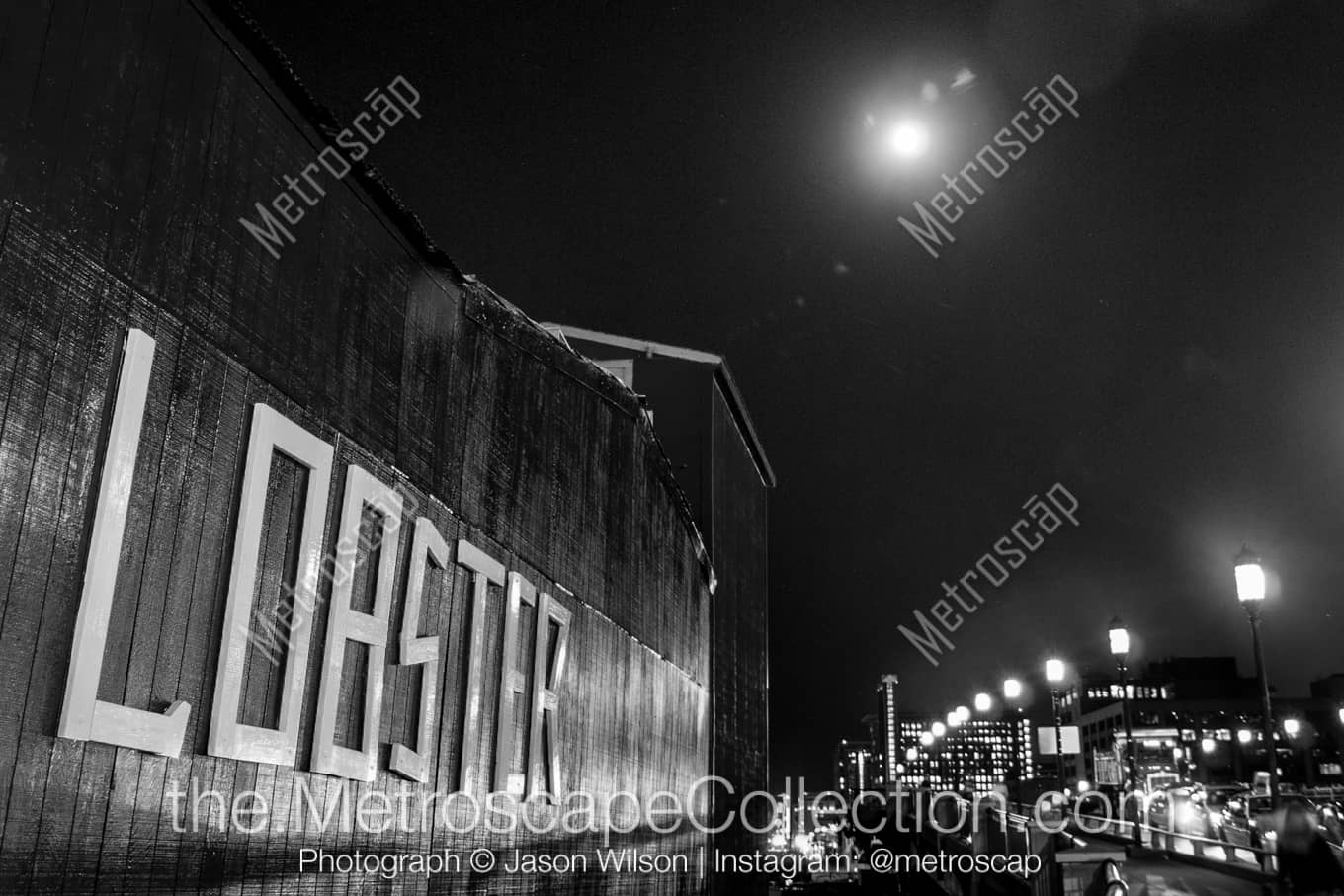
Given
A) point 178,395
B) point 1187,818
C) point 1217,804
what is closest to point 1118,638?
point 1187,818

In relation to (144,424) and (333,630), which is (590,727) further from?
(144,424)

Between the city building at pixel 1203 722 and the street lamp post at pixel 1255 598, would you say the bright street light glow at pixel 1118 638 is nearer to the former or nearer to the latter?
the street lamp post at pixel 1255 598

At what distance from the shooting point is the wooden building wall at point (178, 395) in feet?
15.1

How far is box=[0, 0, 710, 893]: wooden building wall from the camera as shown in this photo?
15.1 feet

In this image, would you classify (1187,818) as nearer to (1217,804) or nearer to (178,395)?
(1217,804)

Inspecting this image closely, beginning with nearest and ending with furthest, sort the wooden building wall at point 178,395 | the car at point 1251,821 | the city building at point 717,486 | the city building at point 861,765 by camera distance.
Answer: the wooden building wall at point 178,395 < the car at point 1251,821 < the city building at point 717,486 < the city building at point 861,765

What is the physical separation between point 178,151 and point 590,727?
30.7 feet

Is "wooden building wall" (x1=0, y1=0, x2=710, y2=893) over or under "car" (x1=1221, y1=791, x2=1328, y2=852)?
over

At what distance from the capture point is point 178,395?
5.56 meters

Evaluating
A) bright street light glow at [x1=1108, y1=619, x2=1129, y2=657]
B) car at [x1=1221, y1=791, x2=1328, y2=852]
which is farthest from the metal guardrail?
bright street light glow at [x1=1108, y1=619, x2=1129, y2=657]

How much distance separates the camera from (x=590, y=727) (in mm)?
13352

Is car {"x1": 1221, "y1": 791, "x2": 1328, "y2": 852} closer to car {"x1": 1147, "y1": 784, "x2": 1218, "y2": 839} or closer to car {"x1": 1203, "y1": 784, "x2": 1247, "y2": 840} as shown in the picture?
car {"x1": 1203, "y1": 784, "x2": 1247, "y2": 840}

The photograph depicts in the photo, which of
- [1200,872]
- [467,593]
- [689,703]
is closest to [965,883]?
[1200,872]

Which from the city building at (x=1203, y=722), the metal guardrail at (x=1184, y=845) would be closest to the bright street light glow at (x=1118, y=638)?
the metal guardrail at (x=1184, y=845)
